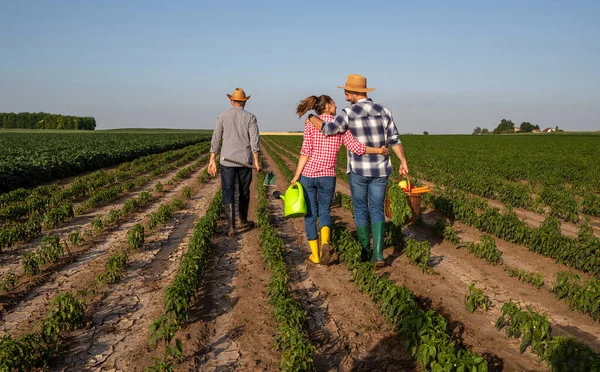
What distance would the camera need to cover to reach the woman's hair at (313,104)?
6055mm

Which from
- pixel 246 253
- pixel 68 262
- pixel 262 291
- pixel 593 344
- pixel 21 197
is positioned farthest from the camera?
pixel 21 197

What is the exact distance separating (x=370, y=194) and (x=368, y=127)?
0.86 m

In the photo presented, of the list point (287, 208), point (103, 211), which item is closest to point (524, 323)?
point (287, 208)

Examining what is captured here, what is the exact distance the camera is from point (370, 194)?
5.94 meters

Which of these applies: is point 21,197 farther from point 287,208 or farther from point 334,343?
point 334,343

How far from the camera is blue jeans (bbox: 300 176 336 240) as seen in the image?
6199 millimetres

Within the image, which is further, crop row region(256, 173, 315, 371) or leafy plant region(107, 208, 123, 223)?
leafy plant region(107, 208, 123, 223)

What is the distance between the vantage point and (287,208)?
241 inches

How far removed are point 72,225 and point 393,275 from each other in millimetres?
6597

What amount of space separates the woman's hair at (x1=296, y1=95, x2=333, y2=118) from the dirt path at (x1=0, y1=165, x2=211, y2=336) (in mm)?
3263

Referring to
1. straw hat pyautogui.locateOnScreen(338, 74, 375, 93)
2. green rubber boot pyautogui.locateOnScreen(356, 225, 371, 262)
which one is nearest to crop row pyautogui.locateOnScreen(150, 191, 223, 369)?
green rubber boot pyautogui.locateOnScreen(356, 225, 371, 262)

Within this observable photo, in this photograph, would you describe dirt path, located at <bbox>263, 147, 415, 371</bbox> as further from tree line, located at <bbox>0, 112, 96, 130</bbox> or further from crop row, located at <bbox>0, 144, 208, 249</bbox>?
Answer: tree line, located at <bbox>0, 112, 96, 130</bbox>

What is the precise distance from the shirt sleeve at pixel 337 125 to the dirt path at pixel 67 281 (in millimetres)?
3417

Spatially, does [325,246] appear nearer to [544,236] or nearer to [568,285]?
[568,285]
